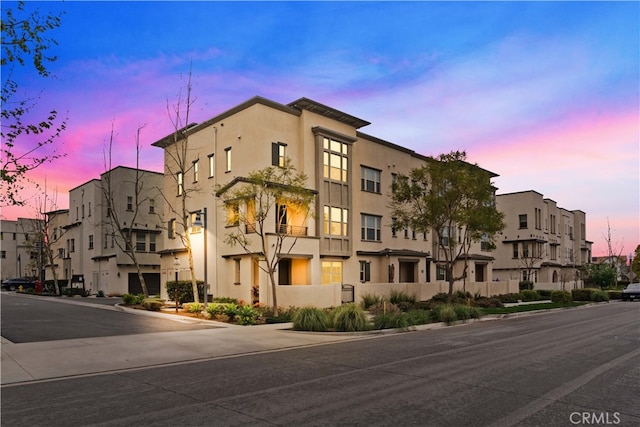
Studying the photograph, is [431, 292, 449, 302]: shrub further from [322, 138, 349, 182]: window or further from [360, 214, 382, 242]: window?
[322, 138, 349, 182]: window

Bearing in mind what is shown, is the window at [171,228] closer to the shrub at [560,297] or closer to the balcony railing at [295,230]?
the balcony railing at [295,230]

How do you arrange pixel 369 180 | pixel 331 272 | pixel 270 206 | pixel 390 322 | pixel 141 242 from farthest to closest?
pixel 141 242
pixel 369 180
pixel 331 272
pixel 270 206
pixel 390 322

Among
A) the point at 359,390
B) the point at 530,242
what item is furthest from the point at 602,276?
the point at 359,390

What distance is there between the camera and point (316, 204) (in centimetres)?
3066

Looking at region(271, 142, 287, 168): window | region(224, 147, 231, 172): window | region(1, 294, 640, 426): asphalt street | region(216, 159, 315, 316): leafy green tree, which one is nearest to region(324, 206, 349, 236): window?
region(216, 159, 315, 316): leafy green tree

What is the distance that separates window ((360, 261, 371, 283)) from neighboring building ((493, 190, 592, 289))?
97.2 feet

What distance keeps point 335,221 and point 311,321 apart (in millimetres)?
14291

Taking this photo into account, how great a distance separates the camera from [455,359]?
1205cm

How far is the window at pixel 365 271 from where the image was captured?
34.6m

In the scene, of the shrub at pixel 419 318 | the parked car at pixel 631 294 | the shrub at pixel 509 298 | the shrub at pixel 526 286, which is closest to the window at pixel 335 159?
the shrub at pixel 419 318

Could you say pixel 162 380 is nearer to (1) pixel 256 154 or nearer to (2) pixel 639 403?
(2) pixel 639 403

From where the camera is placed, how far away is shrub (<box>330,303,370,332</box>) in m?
18.4

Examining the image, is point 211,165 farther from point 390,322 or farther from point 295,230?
point 390,322

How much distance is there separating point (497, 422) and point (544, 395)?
2.05 metres
